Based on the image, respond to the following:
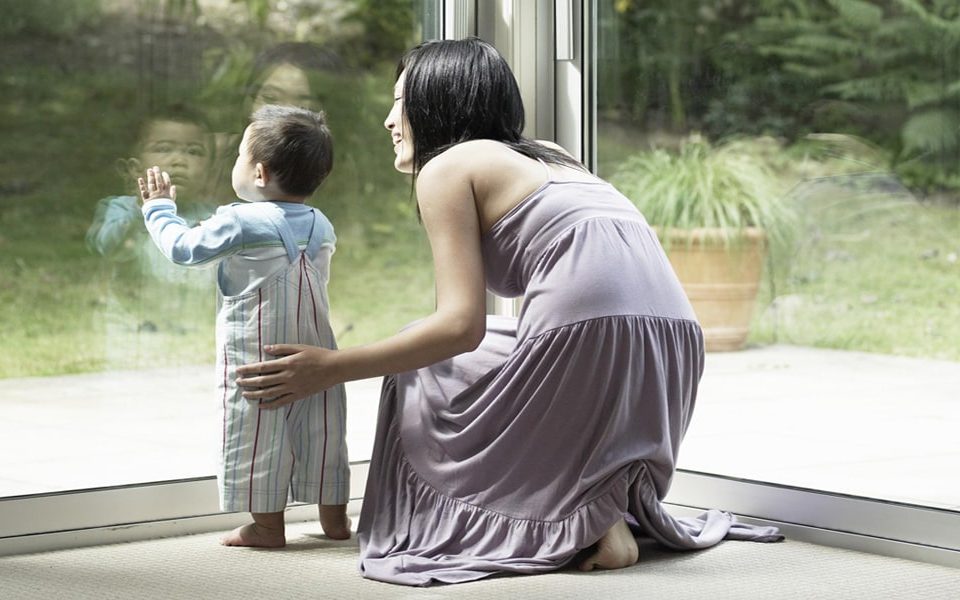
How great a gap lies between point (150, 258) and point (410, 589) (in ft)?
2.91

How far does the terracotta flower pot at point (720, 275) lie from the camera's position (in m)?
2.71

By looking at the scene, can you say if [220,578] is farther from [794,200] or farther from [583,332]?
[794,200]

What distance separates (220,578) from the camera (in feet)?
6.98

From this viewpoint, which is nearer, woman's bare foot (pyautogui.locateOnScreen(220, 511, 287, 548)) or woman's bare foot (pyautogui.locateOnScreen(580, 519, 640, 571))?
woman's bare foot (pyautogui.locateOnScreen(580, 519, 640, 571))

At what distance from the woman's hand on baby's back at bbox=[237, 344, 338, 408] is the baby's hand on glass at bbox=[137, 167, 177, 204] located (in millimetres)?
347

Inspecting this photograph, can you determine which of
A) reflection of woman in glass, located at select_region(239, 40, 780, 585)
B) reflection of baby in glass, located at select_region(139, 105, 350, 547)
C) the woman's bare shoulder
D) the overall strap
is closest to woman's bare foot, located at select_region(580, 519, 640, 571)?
reflection of woman in glass, located at select_region(239, 40, 780, 585)

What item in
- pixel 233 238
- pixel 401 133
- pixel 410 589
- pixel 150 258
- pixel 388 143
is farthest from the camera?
pixel 388 143

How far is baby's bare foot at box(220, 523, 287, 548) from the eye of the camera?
2.36 metres

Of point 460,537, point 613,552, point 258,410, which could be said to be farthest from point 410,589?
point 258,410

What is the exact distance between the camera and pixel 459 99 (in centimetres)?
233

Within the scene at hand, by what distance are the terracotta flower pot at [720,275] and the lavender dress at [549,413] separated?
1.49 ft

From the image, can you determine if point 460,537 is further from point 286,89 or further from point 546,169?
point 286,89

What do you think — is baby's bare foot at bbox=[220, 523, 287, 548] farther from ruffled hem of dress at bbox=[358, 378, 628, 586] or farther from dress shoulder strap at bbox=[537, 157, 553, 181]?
dress shoulder strap at bbox=[537, 157, 553, 181]

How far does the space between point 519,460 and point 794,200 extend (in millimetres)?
840
